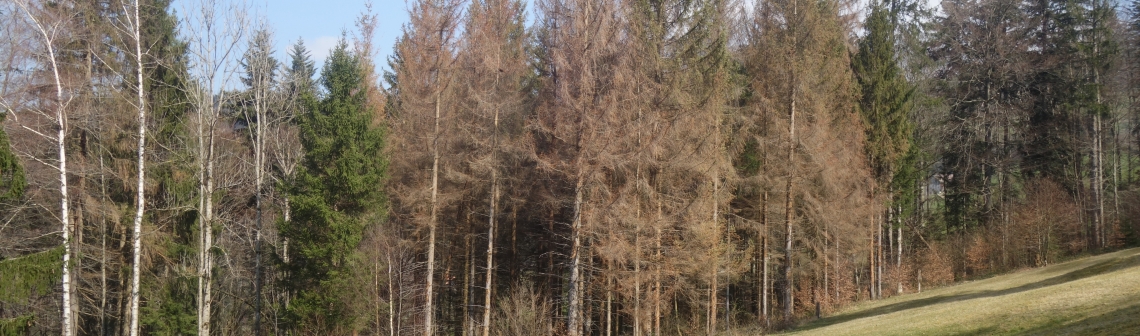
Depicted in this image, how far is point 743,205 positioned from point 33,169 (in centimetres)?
2444

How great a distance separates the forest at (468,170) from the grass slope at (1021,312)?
11.5 ft

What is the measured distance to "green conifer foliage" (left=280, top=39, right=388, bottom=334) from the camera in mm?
21438

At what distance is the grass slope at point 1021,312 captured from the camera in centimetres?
1351

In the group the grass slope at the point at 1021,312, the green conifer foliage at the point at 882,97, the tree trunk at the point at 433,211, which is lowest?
the grass slope at the point at 1021,312

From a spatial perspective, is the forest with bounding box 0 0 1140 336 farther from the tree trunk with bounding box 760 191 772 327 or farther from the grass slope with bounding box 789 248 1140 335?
the grass slope with bounding box 789 248 1140 335

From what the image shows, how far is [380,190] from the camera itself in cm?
2295

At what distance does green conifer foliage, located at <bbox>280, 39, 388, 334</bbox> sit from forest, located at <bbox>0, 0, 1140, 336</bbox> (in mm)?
78

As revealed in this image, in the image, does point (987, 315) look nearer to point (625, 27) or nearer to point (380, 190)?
point (625, 27)

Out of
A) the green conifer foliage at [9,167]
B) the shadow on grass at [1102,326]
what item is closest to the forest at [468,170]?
the green conifer foliage at [9,167]

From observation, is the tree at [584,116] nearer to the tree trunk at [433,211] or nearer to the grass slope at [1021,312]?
the tree trunk at [433,211]

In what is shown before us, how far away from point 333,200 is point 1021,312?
18888mm

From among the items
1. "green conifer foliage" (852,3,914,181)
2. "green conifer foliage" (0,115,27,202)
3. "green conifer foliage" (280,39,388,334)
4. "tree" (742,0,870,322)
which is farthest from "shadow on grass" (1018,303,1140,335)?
"green conifer foliage" (0,115,27,202)

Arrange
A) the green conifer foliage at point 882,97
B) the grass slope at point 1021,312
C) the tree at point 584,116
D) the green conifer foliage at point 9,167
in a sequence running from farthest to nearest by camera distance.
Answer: the green conifer foliage at point 882,97 < the tree at point 584,116 < the grass slope at point 1021,312 < the green conifer foliage at point 9,167

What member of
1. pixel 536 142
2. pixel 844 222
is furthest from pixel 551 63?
pixel 844 222
